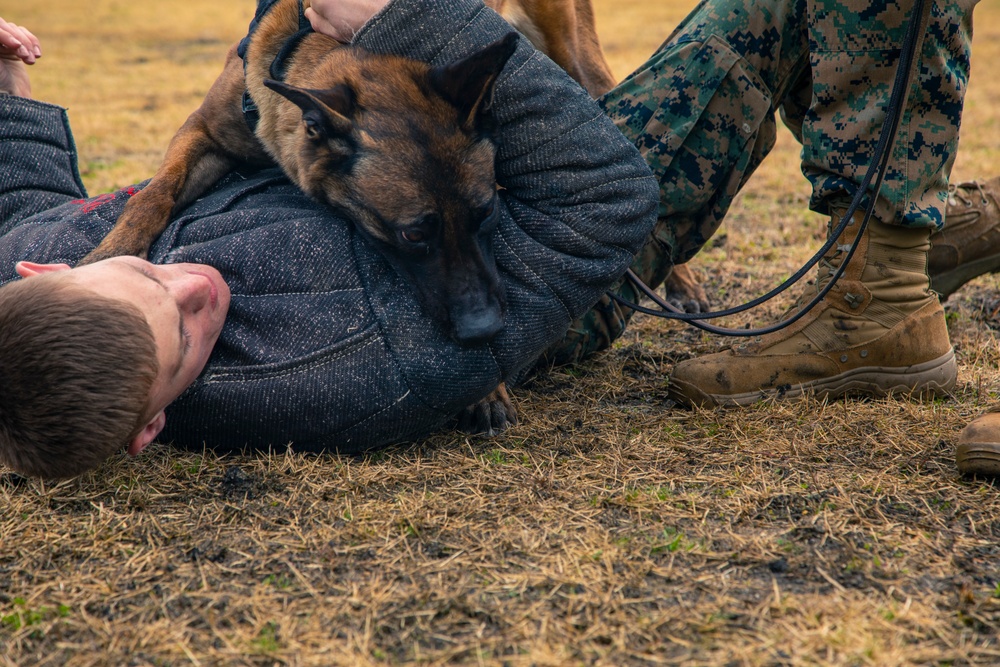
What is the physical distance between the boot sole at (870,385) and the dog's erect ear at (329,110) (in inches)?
61.6

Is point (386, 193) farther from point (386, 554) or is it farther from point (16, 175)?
point (16, 175)

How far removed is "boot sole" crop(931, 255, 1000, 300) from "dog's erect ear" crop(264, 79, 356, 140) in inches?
106

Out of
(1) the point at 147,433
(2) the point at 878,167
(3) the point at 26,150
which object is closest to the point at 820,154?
(2) the point at 878,167

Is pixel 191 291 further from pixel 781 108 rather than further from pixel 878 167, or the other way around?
pixel 781 108

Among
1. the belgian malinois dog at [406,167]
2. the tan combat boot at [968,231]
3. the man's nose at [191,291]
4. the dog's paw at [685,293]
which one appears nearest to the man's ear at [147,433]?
the man's nose at [191,291]

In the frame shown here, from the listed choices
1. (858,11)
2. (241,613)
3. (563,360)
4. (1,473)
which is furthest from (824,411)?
(1,473)

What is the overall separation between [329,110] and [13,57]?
193cm

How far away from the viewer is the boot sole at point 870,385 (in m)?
3.08

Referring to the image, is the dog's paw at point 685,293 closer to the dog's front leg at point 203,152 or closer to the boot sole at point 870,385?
the boot sole at point 870,385

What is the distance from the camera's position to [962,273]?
3.77m

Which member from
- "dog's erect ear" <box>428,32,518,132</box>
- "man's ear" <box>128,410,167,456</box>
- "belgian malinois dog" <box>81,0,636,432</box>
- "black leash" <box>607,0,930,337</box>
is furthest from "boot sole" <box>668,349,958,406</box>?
"man's ear" <box>128,410,167,456</box>

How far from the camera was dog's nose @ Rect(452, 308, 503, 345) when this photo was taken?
8.14 ft

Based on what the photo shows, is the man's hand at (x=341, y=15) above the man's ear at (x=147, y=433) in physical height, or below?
above

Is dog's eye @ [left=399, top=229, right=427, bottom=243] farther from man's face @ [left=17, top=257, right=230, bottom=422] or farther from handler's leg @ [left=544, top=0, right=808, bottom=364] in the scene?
handler's leg @ [left=544, top=0, right=808, bottom=364]
